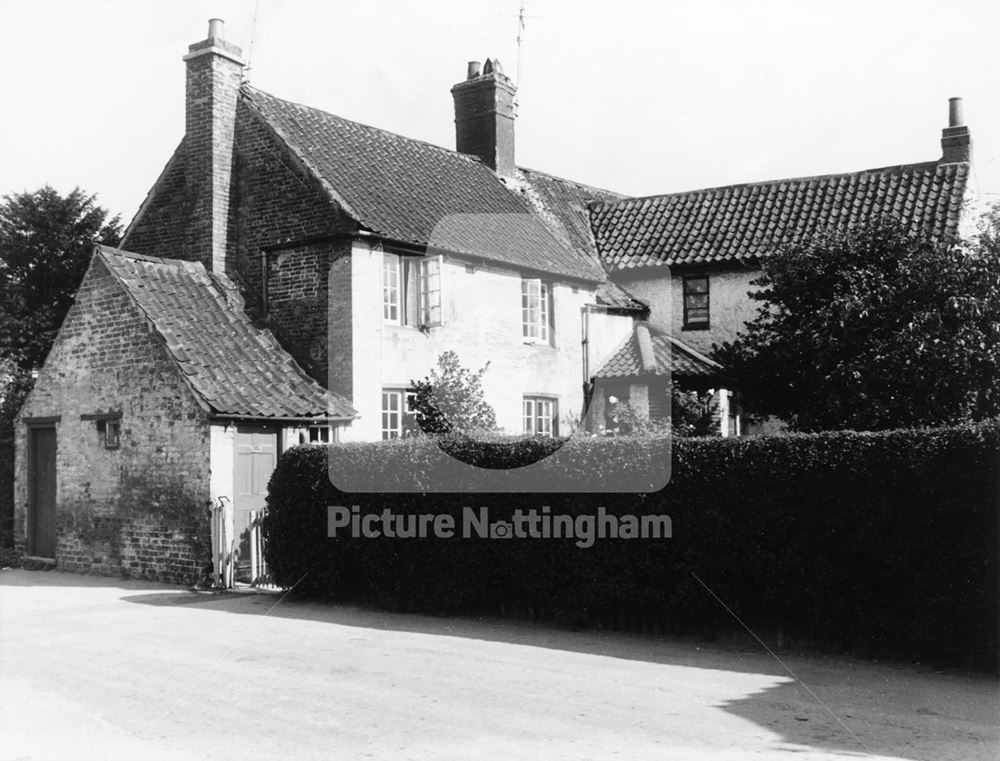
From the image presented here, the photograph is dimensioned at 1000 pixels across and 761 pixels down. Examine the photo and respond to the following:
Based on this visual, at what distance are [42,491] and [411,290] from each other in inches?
329

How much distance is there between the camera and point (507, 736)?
8.16 meters

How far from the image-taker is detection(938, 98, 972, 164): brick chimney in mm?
27641

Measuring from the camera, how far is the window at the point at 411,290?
68.9ft

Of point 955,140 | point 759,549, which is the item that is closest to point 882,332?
point 759,549

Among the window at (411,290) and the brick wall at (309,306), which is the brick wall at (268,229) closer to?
the brick wall at (309,306)

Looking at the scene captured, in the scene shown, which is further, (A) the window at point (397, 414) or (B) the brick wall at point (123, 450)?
(A) the window at point (397, 414)

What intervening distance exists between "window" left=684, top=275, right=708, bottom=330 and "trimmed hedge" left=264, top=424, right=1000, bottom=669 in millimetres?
15296

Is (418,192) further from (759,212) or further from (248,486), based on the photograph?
(759,212)

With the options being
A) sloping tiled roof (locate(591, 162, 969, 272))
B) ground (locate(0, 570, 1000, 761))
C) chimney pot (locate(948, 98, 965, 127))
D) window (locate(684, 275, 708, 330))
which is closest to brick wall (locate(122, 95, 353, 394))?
ground (locate(0, 570, 1000, 761))

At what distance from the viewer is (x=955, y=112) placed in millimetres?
28188

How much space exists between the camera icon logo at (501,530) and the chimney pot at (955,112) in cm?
2097

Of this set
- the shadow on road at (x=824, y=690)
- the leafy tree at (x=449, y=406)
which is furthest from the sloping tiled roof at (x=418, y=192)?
the shadow on road at (x=824, y=690)

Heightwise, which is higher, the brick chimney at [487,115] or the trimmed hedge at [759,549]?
the brick chimney at [487,115]

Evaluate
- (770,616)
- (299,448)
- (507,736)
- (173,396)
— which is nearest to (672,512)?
(770,616)
